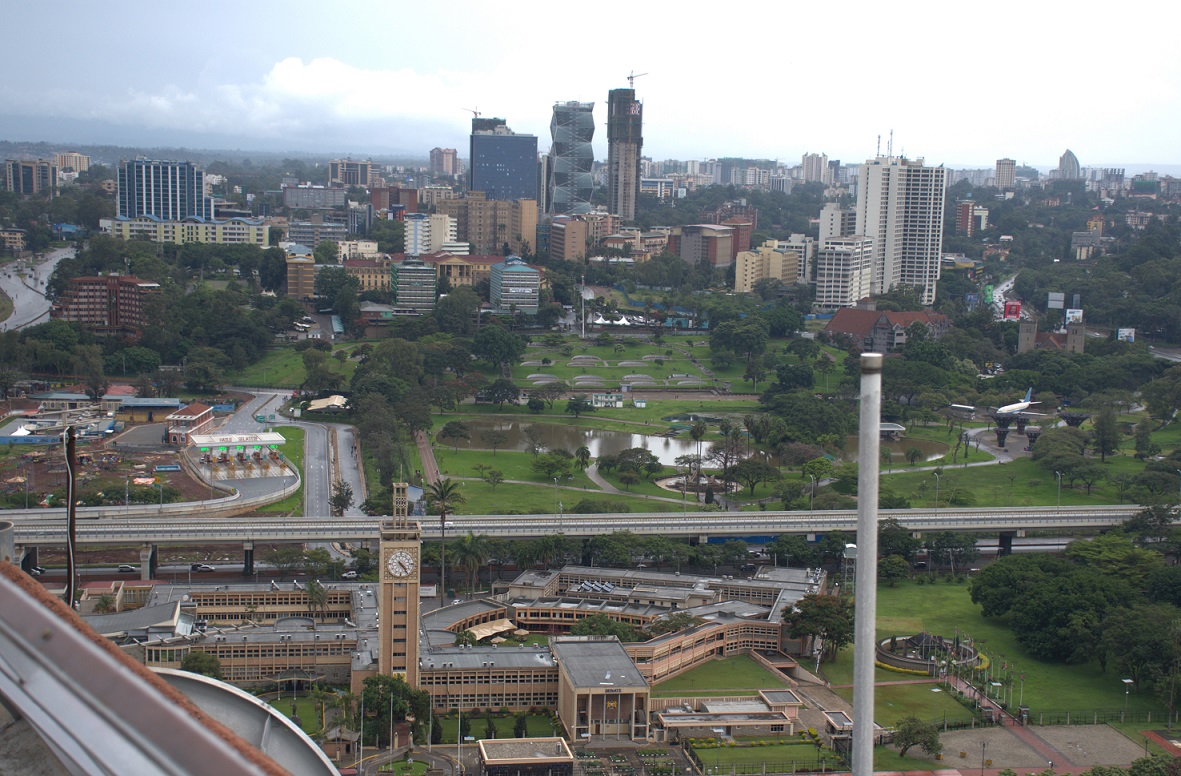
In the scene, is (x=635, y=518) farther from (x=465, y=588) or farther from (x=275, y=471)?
(x=275, y=471)

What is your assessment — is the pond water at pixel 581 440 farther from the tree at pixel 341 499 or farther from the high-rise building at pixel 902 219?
the high-rise building at pixel 902 219

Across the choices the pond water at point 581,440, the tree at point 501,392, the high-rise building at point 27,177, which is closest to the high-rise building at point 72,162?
the high-rise building at point 27,177

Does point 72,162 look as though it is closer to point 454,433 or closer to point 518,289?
point 518,289

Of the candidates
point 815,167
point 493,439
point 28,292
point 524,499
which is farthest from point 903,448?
point 815,167

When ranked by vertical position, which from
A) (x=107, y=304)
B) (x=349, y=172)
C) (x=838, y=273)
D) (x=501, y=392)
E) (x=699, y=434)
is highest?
(x=349, y=172)

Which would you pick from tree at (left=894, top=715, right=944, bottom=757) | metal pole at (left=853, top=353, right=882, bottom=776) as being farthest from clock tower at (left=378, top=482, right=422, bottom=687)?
metal pole at (left=853, top=353, right=882, bottom=776)

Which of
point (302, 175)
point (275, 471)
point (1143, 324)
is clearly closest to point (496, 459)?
point (275, 471)

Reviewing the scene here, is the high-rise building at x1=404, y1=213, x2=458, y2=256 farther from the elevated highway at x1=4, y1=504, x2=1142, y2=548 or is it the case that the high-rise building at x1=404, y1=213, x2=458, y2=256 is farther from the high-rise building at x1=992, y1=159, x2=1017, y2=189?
the high-rise building at x1=992, y1=159, x2=1017, y2=189
